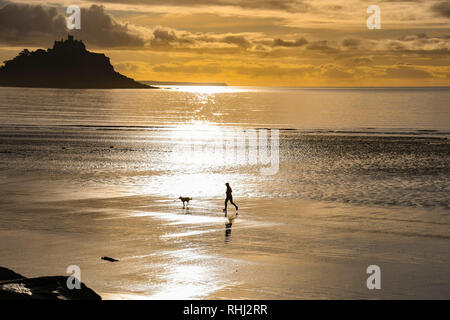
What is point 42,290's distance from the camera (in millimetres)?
11664

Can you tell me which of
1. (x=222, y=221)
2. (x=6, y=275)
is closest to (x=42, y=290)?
(x=6, y=275)

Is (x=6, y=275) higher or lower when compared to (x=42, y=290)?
lower

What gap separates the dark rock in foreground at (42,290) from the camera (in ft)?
36.7

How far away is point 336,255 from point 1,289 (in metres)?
10.8

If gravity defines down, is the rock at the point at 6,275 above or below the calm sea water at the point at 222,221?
above

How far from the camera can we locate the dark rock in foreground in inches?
440

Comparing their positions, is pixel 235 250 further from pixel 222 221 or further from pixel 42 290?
pixel 42 290

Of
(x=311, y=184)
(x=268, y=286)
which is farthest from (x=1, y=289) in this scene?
(x=311, y=184)

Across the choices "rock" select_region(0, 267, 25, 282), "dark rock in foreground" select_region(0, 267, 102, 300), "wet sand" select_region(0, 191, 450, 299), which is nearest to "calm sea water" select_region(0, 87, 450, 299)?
"wet sand" select_region(0, 191, 450, 299)

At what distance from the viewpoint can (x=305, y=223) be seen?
2388 cm

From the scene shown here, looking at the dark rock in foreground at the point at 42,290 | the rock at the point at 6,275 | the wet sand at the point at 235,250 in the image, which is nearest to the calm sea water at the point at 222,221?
the wet sand at the point at 235,250

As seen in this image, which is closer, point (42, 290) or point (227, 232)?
point (42, 290)

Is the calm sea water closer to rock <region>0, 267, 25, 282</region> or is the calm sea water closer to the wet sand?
the wet sand

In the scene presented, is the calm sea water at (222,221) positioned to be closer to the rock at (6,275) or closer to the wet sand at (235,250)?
the wet sand at (235,250)
